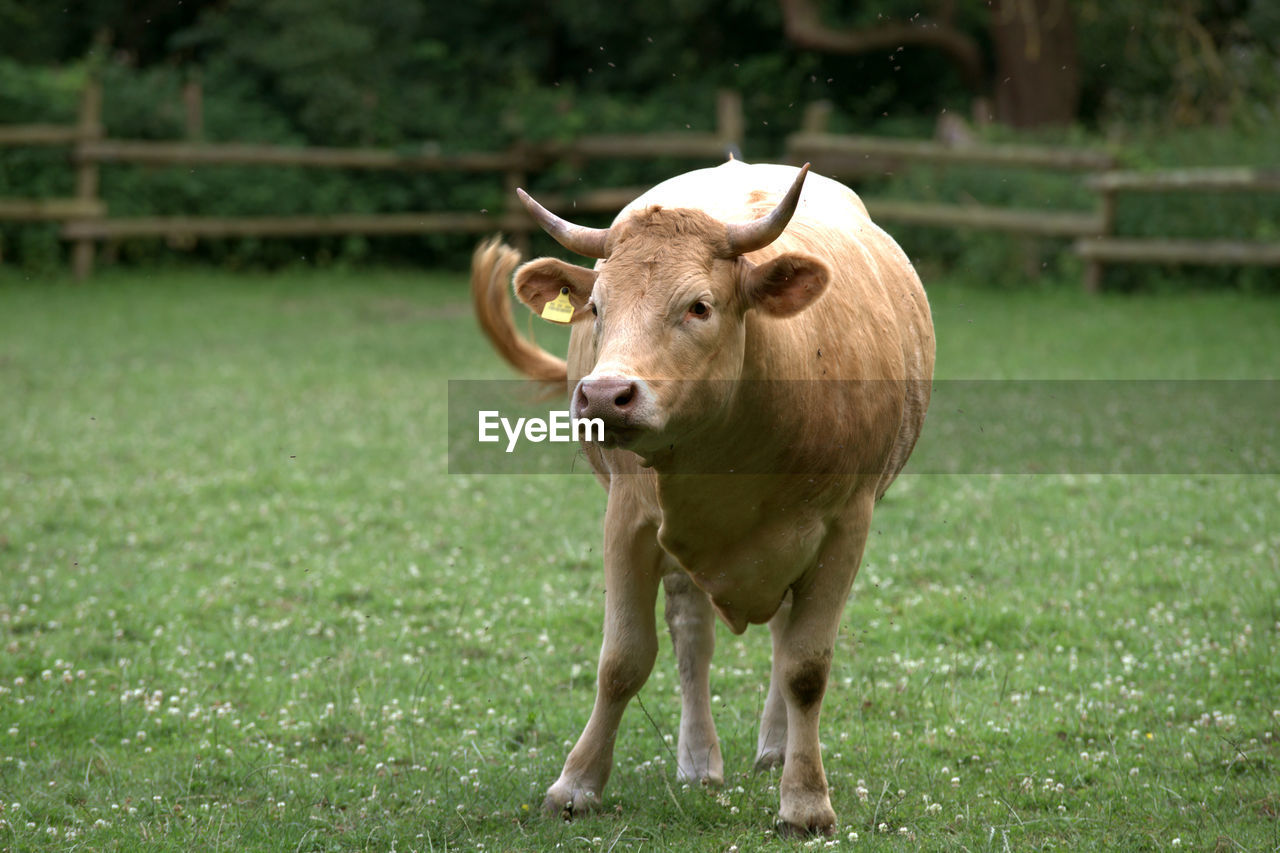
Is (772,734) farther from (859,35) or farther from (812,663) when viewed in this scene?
(859,35)

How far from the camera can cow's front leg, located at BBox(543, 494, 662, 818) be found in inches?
172

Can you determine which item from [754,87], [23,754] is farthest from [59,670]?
[754,87]

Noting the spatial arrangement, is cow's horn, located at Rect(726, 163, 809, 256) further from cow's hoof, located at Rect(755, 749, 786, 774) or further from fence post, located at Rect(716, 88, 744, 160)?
fence post, located at Rect(716, 88, 744, 160)

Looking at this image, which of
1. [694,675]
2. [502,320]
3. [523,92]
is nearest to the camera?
[694,675]

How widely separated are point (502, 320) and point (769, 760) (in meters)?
2.23

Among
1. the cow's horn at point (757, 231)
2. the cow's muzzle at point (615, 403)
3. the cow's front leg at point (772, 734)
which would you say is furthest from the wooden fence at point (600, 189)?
the cow's muzzle at point (615, 403)

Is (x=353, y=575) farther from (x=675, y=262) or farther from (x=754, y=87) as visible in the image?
(x=754, y=87)

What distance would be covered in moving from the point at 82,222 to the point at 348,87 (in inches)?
224

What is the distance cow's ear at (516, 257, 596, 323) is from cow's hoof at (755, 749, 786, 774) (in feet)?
6.02

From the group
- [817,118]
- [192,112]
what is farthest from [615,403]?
[192,112]

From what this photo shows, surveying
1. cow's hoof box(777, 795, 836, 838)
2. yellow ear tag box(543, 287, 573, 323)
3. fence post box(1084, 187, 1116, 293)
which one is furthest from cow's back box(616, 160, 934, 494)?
fence post box(1084, 187, 1116, 293)

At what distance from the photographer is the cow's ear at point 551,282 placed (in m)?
4.09

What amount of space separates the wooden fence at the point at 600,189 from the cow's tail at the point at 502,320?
516 inches

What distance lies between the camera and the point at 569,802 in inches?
177
